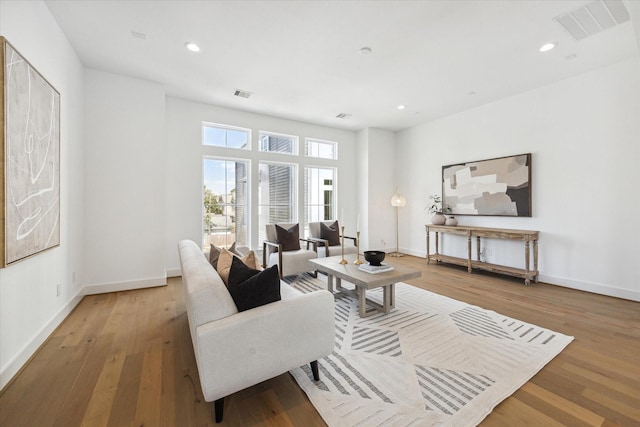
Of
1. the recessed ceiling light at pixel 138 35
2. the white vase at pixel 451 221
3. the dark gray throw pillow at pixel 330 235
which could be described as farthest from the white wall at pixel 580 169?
the recessed ceiling light at pixel 138 35

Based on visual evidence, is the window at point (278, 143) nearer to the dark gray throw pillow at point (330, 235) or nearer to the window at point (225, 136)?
the window at point (225, 136)

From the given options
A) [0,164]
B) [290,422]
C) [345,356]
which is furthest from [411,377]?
[0,164]

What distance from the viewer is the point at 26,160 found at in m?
2.01

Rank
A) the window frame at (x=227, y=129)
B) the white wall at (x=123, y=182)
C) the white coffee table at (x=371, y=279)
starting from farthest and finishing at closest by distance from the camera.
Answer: the window frame at (x=227, y=129), the white wall at (x=123, y=182), the white coffee table at (x=371, y=279)

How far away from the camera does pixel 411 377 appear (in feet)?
6.09

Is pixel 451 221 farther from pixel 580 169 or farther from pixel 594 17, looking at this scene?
pixel 594 17

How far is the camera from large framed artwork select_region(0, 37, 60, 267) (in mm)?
1737

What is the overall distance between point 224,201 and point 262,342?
3890mm

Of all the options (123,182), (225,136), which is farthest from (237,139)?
(123,182)

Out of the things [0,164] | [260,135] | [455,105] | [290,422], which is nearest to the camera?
[290,422]

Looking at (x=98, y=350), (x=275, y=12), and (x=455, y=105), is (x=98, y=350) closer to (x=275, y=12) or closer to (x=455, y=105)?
(x=275, y=12)

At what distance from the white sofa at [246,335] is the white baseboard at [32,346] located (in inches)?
55.2

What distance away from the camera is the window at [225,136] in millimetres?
4834

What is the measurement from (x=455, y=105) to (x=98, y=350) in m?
5.87
